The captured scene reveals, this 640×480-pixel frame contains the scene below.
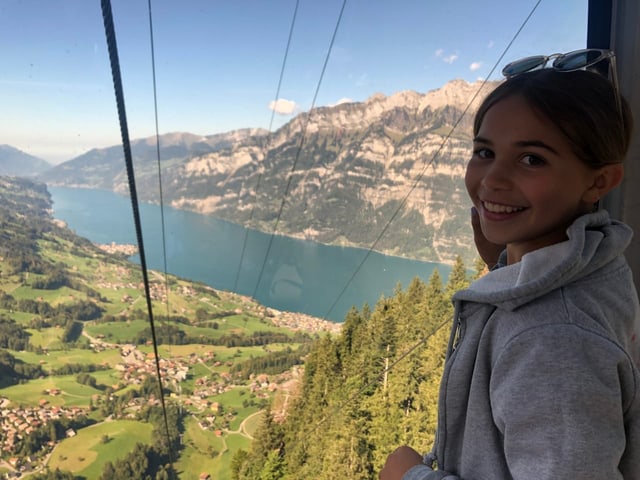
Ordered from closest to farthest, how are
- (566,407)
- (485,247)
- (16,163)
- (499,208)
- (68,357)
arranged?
(566,407) → (499,208) → (485,247) → (16,163) → (68,357)

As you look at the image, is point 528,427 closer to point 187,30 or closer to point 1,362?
point 1,362

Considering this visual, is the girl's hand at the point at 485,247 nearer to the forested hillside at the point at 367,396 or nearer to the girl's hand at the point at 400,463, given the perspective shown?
the girl's hand at the point at 400,463

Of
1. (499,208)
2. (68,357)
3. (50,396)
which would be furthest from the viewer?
(68,357)

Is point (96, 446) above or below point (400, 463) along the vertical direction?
below

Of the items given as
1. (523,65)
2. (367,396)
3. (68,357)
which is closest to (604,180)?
(523,65)

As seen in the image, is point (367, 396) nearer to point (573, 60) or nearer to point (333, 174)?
point (573, 60)

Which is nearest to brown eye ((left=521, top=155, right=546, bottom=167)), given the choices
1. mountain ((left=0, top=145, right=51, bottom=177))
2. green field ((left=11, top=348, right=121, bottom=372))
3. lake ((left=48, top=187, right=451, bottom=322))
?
mountain ((left=0, top=145, right=51, bottom=177))

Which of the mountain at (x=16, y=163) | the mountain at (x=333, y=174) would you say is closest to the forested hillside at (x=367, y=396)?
the mountain at (x=333, y=174)

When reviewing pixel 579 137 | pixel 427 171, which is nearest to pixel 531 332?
pixel 579 137
